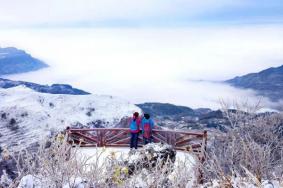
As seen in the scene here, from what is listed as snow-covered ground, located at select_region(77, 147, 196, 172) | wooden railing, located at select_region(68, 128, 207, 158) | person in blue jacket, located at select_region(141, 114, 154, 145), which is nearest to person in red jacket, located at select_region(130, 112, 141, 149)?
person in blue jacket, located at select_region(141, 114, 154, 145)

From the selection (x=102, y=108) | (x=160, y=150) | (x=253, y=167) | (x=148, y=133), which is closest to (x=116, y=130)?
(x=148, y=133)

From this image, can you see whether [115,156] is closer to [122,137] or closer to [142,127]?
[142,127]

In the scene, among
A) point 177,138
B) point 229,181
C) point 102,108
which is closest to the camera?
point 229,181

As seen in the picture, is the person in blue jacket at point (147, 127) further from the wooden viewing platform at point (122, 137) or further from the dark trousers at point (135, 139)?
the wooden viewing platform at point (122, 137)

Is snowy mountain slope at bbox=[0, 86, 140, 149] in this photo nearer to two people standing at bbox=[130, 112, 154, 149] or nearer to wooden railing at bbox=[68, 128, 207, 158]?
wooden railing at bbox=[68, 128, 207, 158]

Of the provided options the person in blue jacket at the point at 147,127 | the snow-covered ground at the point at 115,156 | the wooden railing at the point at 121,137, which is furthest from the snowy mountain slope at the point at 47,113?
the person in blue jacket at the point at 147,127

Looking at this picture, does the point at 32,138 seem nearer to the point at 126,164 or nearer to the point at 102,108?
the point at 102,108

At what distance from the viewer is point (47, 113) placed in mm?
66438

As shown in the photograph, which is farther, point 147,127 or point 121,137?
point 121,137

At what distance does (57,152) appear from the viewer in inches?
290

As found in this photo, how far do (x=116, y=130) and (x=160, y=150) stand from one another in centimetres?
563

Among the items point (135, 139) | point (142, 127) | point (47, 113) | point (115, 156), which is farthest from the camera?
point (47, 113)

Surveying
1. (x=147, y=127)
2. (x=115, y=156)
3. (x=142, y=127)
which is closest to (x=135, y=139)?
(x=142, y=127)

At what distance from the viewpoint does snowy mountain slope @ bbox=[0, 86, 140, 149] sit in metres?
58.0
